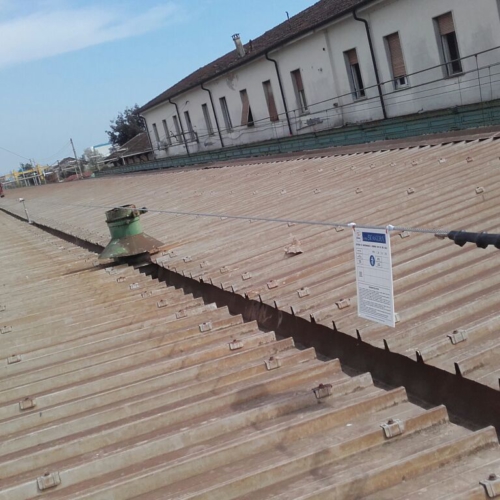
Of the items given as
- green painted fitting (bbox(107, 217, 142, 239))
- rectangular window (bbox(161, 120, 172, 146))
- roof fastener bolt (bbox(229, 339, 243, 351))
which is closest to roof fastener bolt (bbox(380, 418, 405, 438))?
roof fastener bolt (bbox(229, 339, 243, 351))

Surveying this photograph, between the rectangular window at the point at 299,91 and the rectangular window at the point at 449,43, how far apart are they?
346 inches

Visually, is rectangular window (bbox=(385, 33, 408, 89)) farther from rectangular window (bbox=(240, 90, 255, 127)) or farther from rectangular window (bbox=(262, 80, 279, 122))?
rectangular window (bbox=(240, 90, 255, 127))

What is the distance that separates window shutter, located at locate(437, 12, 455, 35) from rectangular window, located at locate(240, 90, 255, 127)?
13.9 meters

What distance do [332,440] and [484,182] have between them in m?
4.86

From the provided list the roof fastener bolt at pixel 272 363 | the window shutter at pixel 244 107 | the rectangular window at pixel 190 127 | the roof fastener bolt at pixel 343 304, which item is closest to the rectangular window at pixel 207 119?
the rectangular window at pixel 190 127

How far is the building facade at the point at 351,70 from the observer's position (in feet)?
67.6

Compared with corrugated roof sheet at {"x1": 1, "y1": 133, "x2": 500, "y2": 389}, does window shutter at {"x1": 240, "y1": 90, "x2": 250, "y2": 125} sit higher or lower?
higher

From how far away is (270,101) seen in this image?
3278cm

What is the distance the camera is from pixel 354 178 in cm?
1041

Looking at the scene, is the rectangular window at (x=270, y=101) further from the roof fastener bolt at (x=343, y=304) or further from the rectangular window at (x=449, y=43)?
the roof fastener bolt at (x=343, y=304)

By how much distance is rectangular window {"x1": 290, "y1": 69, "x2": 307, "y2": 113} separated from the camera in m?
30.0

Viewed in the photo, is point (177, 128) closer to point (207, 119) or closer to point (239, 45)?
point (207, 119)

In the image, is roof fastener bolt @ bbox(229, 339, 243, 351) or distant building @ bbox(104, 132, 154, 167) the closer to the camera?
roof fastener bolt @ bbox(229, 339, 243, 351)

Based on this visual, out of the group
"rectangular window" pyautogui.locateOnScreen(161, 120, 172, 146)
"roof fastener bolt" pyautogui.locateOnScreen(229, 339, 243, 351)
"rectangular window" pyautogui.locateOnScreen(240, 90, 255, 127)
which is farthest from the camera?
"rectangular window" pyautogui.locateOnScreen(161, 120, 172, 146)
